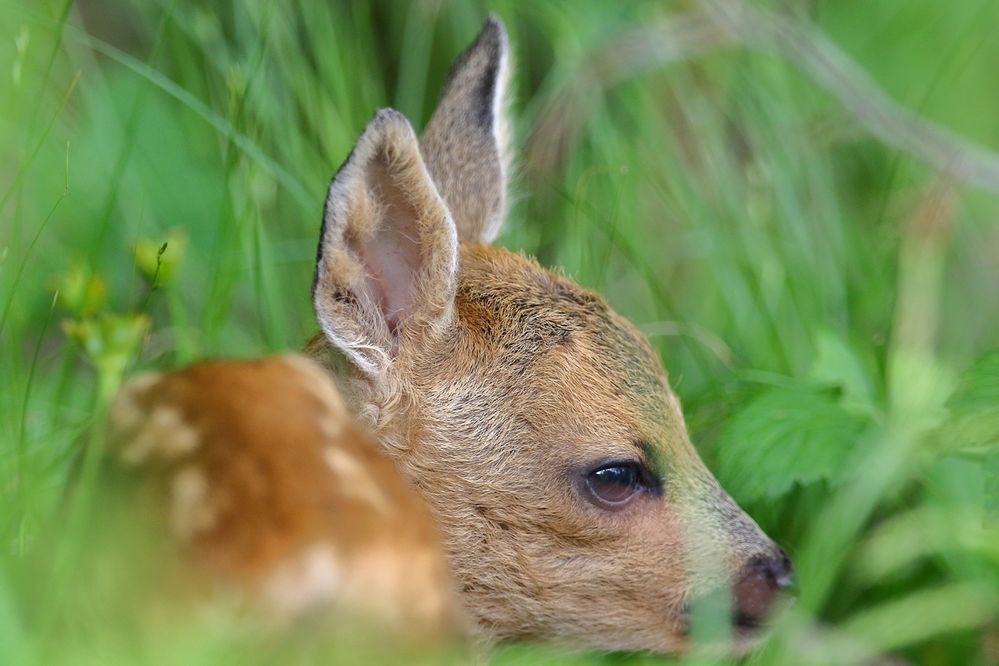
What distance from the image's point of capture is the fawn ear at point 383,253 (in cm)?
328

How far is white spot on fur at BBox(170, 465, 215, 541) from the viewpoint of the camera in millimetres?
2211

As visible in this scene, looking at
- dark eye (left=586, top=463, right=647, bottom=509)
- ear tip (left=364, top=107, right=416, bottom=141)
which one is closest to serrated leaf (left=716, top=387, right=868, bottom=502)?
dark eye (left=586, top=463, right=647, bottom=509)

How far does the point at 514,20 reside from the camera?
589 centimetres

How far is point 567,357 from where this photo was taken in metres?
3.47

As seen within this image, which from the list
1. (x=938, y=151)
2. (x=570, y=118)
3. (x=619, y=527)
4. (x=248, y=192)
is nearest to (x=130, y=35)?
(x=570, y=118)

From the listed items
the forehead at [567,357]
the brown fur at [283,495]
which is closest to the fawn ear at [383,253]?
the forehead at [567,357]

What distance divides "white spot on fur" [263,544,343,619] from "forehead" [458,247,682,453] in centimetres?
132

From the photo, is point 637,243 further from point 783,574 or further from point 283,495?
point 283,495

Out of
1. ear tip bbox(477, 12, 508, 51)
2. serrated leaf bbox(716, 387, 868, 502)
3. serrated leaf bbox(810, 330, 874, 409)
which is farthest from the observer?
ear tip bbox(477, 12, 508, 51)

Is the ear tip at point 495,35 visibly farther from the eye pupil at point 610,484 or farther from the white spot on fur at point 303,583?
the white spot on fur at point 303,583

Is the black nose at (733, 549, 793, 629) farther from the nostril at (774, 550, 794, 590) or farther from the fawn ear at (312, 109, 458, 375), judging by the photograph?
the fawn ear at (312, 109, 458, 375)

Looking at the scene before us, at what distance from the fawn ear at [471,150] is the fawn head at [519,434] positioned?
2.18 feet

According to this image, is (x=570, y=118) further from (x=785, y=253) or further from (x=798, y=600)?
(x=798, y=600)

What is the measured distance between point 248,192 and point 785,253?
6.57ft
